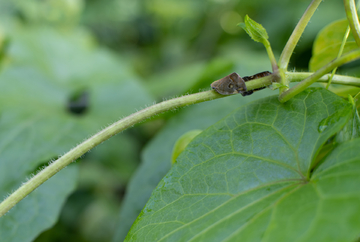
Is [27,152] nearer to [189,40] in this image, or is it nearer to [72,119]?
Result: [72,119]

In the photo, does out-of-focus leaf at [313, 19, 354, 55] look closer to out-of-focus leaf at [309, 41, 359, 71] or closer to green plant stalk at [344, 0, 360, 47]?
out-of-focus leaf at [309, 41, 359, 71]

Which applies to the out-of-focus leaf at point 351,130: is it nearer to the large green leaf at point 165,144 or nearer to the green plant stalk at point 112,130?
the green plant stalk at point 112,130

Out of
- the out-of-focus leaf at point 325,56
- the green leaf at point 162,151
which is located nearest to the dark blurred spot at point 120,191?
the green leaf at point 162,151

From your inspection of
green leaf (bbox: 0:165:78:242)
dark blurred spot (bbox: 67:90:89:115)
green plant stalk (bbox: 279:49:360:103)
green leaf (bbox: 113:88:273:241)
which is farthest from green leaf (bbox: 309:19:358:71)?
dark blurred spot (bbox: 67:90:89:115)

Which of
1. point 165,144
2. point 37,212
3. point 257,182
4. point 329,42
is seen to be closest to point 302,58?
point 329,42

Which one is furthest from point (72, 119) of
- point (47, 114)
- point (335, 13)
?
point (335, 13)
